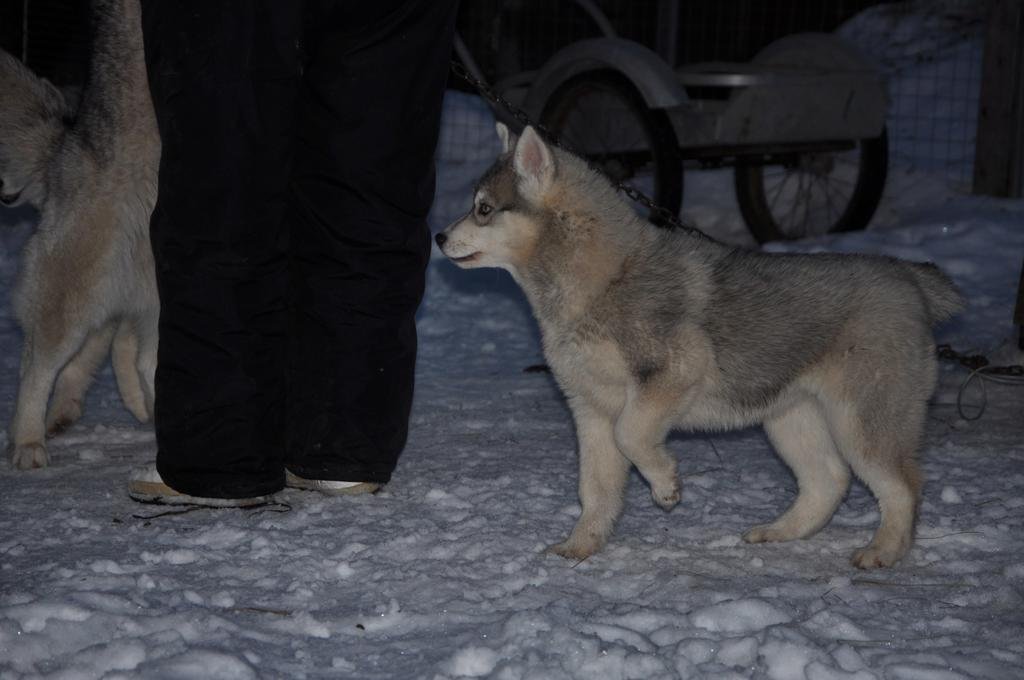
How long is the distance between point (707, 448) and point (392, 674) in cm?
Result: 209

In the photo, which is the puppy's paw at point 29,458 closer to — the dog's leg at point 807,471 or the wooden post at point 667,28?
the dog's leg at point 807,471

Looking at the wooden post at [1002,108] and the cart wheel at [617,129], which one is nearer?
the cart wheel at [617,129]

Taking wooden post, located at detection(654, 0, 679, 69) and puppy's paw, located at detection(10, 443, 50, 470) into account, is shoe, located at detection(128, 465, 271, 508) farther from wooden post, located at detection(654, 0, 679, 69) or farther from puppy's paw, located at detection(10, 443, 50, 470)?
wooden post, located at detection(654, 0, 679, 69)

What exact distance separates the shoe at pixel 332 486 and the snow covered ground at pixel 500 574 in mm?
48

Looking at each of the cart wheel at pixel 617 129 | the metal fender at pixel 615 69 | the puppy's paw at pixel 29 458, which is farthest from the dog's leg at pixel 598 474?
the metal fender at pixel 615 69

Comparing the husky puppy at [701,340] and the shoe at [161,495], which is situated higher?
the husky puppy at [701,340]

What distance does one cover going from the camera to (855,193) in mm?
7938

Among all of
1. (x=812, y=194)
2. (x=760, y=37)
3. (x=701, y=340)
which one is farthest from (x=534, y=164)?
(x=760, y=37)

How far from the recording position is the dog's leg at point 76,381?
435 cm

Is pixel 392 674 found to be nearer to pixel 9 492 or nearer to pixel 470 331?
pixel 9 492

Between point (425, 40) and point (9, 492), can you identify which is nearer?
point (425, 40)

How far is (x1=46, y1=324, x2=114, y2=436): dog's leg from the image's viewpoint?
435cm

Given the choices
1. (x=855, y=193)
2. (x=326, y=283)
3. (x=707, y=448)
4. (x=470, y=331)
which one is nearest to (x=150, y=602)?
(x=326, y=283)

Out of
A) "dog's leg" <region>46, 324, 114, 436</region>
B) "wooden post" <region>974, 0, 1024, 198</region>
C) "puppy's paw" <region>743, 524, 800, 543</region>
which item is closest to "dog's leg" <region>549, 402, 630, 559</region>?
"puppy's paw" <region>743, 524, 800, 543</region>
